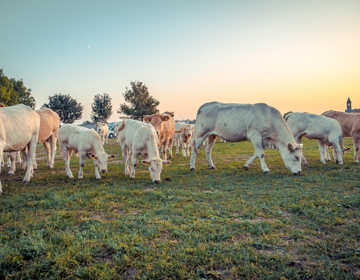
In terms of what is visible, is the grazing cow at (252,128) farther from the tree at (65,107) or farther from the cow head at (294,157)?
the tree at (65,107)

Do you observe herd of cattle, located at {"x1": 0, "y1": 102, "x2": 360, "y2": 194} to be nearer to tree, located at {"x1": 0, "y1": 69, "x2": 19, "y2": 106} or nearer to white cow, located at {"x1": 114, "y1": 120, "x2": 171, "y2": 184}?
white cow, located at {"x1": 114, "y1": 120, "x2": 171, "y2": 184}

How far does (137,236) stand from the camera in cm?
383

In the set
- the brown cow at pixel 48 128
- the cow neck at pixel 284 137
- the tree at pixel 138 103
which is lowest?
the cow neck at pixel 284 137

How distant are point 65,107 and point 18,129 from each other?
52828 mm

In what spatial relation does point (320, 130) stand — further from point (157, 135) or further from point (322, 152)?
point (157, 135)

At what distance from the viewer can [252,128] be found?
10.2 meters

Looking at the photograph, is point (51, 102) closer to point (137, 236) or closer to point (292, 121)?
point (292, 121)

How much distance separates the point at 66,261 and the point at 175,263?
133 cm

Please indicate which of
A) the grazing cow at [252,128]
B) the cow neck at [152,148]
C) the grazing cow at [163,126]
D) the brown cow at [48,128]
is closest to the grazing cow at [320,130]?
the grazing cow at [252,128]

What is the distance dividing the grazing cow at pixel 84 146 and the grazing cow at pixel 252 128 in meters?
3.90

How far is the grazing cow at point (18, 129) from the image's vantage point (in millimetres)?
7382

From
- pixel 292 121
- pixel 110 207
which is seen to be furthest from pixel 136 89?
pixel 110 207

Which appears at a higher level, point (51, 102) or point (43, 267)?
point (51, 102)

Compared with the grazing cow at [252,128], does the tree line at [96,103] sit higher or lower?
higher
